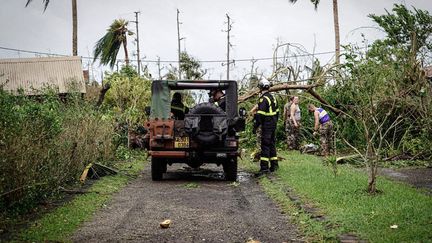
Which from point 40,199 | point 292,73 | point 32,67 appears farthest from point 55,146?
point 32,67

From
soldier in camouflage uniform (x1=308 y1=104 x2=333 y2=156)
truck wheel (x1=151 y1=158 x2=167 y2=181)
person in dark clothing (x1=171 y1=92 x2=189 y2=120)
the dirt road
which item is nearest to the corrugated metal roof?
soldier in camouflage uniform (x1=308 y1=104 x2=333 y2=156)

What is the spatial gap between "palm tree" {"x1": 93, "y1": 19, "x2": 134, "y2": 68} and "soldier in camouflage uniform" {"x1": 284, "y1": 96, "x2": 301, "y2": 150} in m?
20.6

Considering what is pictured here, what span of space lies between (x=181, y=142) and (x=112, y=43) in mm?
31396

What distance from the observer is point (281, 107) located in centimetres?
2331

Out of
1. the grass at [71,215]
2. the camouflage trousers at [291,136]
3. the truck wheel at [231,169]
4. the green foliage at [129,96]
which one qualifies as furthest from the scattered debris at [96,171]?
the camouflage trousers at [291,136]

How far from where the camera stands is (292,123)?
2130cm

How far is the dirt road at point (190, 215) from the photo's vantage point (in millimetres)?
7387

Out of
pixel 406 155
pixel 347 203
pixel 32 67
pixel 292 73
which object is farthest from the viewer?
pixel 32 67

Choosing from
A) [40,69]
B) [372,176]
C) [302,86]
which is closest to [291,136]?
[302,86]

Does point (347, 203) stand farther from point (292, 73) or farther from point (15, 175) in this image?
point (292, 73)

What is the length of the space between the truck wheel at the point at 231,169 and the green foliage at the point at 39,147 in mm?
3071

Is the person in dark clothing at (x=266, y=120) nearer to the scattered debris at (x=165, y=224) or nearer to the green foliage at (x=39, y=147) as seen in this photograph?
the green foliage at (x=39, y=147)

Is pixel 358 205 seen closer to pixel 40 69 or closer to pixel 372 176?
pixel 372 176

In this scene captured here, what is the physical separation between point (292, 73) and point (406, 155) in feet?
19.3
